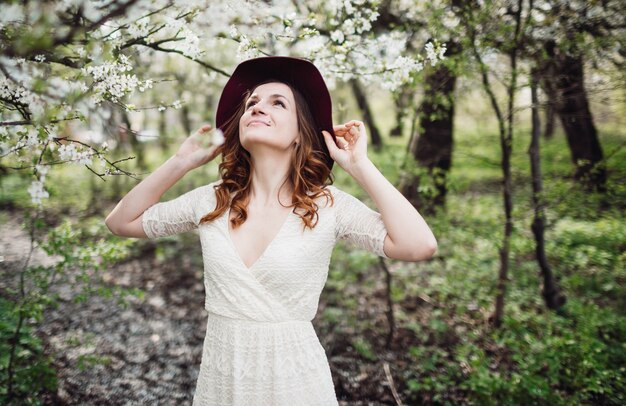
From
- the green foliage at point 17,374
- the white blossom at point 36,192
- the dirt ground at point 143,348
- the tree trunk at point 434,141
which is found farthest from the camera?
the tree trunk at point 434,141

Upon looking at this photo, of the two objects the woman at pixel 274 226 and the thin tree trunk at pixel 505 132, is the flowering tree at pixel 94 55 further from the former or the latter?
the thin tree trunk at pixel 505 132

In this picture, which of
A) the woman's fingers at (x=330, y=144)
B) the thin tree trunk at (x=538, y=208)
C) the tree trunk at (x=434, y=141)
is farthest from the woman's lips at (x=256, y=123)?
the thin tree trunk at (x=538, y=208)

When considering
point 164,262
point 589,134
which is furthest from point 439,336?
point 589,134

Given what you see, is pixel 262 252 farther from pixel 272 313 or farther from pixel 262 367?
pixel 262 367

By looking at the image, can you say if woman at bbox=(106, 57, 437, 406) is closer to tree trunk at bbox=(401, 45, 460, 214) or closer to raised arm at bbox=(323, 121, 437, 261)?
raised arm at bbox=(323, 121, 437, 261)

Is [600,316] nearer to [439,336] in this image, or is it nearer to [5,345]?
[439,336]

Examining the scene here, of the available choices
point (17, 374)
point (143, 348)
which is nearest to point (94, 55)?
point (17, 374)

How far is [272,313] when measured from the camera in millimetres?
1752

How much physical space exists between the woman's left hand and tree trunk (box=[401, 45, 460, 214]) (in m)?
1.51

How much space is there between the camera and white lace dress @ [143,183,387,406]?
173cm

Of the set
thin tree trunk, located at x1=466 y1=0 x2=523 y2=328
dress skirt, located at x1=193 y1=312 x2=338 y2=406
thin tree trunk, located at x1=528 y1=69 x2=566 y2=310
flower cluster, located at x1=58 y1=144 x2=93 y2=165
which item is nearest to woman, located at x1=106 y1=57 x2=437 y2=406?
dress skirt, located at x1=193 y1=312 x2=338 y2=406

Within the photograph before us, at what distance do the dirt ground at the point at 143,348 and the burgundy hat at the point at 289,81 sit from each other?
208cm

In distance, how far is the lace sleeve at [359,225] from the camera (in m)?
1.78

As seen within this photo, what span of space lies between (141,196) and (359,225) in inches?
39.5
